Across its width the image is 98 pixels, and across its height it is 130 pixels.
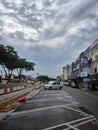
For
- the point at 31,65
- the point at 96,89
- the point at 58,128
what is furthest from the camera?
the point at 31,65

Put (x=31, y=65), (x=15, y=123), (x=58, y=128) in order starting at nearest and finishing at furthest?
(x=58, y=128)
(x=15, y=123)
(x=31, y=65)

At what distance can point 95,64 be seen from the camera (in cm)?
7081

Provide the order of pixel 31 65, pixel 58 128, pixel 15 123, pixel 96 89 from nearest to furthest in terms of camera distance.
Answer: pixel 58 128
pixel 15 123
pixel 96 89
pixel 31 65

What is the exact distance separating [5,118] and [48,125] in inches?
123

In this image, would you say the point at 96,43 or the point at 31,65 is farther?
the point at 31,65

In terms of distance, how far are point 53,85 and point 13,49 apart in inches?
860

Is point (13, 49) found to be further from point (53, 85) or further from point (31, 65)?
point (31, 65)

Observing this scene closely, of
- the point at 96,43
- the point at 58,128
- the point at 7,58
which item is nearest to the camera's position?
the point at 58,128

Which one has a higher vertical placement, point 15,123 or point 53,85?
point 53,85

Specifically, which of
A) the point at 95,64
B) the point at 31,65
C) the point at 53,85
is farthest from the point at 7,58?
the point at 31,65

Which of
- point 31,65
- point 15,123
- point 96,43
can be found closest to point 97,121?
point 15,123

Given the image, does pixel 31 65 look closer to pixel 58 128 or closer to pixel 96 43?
pixel 96 43

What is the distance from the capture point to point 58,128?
10.7m

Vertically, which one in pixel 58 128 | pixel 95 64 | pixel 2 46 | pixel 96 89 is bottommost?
pixel 58 128
